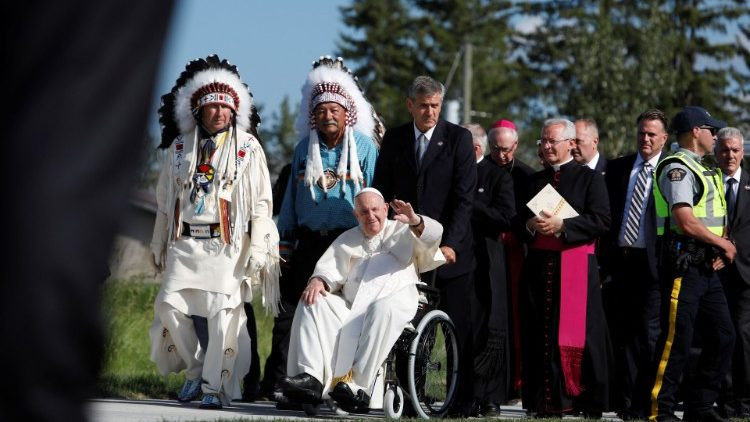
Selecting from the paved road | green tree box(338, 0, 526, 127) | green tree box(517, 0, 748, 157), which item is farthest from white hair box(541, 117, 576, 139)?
green tree box(338, 0, 526, 127)

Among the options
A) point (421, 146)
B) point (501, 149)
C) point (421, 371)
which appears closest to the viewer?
point (421, 371)

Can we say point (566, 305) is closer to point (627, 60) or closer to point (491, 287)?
point (491, 287)

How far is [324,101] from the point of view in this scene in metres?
8.86

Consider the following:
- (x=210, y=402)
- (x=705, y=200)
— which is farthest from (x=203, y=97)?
(x=705, y=200)

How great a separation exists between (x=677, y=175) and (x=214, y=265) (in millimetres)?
2862

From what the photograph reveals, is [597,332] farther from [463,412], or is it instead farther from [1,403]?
[1,403]

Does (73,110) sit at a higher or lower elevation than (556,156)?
lower

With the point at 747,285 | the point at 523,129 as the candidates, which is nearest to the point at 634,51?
the point at 523,129

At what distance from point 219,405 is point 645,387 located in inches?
99.0

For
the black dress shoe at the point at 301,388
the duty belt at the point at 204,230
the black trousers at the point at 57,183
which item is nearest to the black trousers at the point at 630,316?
the black dress shoe at the point at 301,388

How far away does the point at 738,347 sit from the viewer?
9.17 meters

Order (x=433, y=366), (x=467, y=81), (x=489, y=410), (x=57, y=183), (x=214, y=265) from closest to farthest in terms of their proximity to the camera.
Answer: (x=57, y=183) → (x=433, y=366) → (x=489, y=410) → (x=214, y=265) → (x=467, y=81)

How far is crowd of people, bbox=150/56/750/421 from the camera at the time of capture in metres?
7.69

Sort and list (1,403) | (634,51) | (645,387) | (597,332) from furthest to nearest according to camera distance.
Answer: (634,51) < (597,332) < (645,387) < (1,403)
